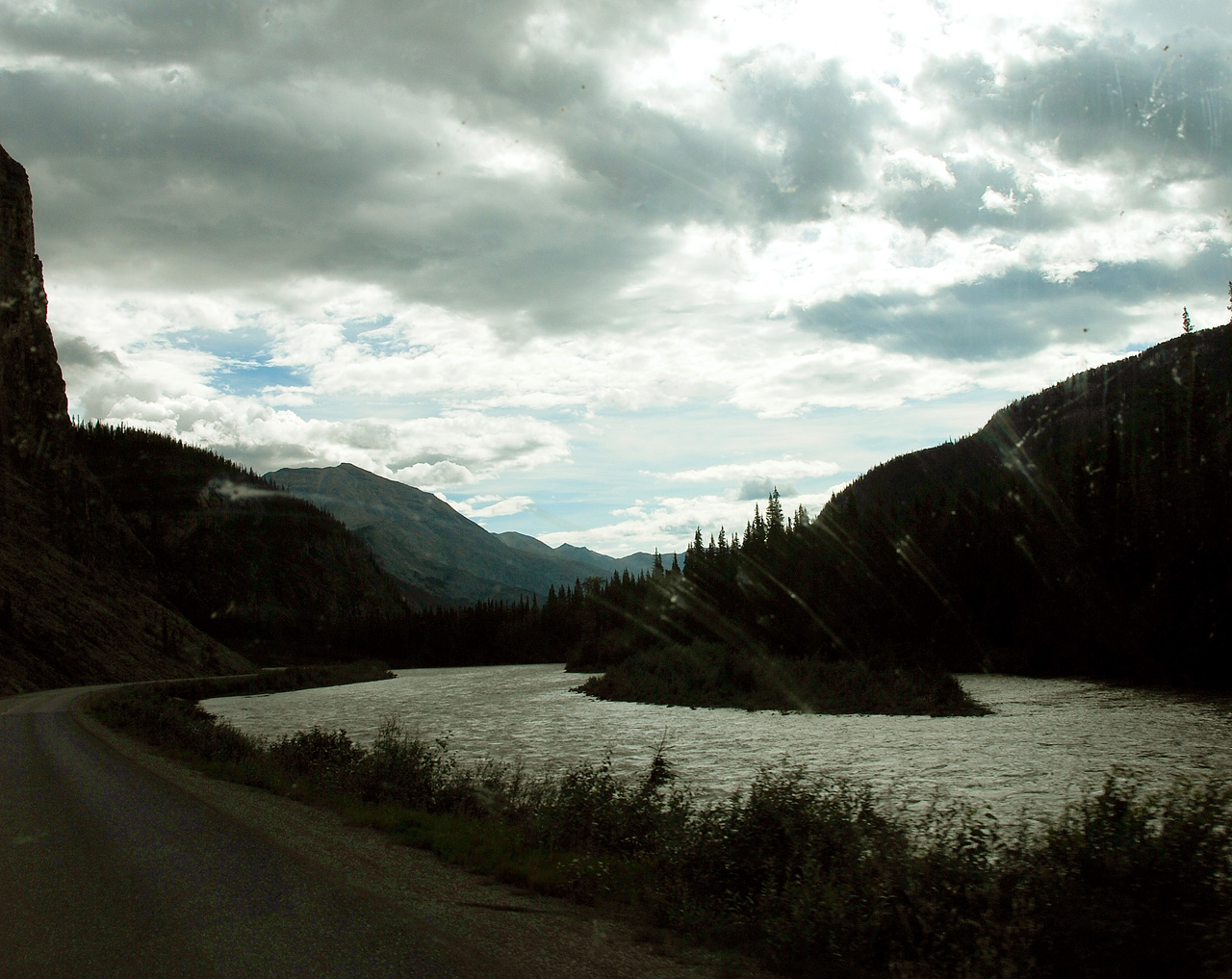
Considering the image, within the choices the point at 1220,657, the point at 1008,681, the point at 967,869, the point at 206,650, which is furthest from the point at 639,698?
the point at 206,650

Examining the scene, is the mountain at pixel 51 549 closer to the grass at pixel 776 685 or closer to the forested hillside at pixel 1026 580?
the grass at pixel 776 685

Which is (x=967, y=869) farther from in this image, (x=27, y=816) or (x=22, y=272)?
(x=22, y=272)

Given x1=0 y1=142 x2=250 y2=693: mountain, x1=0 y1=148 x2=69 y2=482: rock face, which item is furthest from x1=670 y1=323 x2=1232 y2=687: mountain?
x1=0 y1=148 x2=69 y2=482: rock face

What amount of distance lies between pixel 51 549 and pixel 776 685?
8045cm

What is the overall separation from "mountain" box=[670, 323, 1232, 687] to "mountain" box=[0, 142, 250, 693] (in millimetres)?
75439

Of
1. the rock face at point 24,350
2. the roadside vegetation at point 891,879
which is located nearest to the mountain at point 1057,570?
the roadside vegetation at point 891,879

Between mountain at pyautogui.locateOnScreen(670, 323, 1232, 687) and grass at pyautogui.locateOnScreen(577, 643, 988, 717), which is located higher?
mountain at pyautogui.locateOnScreen(670, 323, 1232, 687)

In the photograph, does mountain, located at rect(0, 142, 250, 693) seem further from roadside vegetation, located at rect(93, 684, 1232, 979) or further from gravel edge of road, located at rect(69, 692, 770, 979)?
roadside vegetation, located at rect(93, 684, 1232, 979)

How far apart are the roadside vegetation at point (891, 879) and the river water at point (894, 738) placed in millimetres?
6378

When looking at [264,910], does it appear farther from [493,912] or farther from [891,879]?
[891,879]

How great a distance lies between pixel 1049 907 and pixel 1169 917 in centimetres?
109

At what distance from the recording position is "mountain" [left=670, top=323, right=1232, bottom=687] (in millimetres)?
59969

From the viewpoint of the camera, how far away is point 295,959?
8227mm

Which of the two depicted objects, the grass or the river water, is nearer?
the river water
